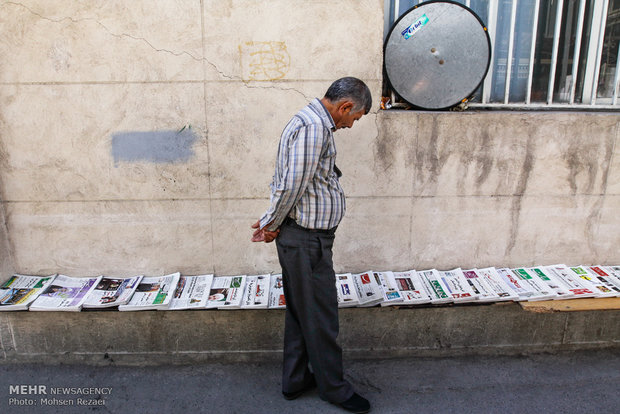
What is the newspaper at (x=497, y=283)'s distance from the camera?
9.70 ft

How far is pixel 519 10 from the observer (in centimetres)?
318

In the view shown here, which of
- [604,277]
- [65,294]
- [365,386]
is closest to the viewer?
[365,386]

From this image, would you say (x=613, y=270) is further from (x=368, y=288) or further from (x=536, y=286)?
(x=368, y=288)

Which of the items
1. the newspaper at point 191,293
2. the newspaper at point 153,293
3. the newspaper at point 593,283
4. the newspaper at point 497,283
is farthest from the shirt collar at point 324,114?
the newspaper at point 593,283

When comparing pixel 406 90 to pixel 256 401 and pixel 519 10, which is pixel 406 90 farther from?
pixel 256 401

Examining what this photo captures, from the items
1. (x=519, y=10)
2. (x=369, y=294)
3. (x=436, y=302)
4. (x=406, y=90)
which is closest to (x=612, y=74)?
(x=519, y=10)

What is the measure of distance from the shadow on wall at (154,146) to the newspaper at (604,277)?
2.91m

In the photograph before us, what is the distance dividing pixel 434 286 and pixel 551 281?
81cm

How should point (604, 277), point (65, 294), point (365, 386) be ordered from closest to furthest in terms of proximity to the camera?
point (365, 386)
point (65, 294)
point (604, 277)

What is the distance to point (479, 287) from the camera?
10.1 feet

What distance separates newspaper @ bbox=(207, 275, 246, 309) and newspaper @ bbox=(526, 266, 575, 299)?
6.66ft

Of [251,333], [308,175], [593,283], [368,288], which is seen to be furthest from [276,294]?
[593,283]

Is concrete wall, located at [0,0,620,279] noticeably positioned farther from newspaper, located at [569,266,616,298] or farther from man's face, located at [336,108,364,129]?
man's face, located at [336,108,364,129]

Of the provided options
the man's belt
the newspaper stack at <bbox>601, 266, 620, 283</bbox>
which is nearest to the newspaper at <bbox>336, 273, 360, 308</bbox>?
the man's belt
